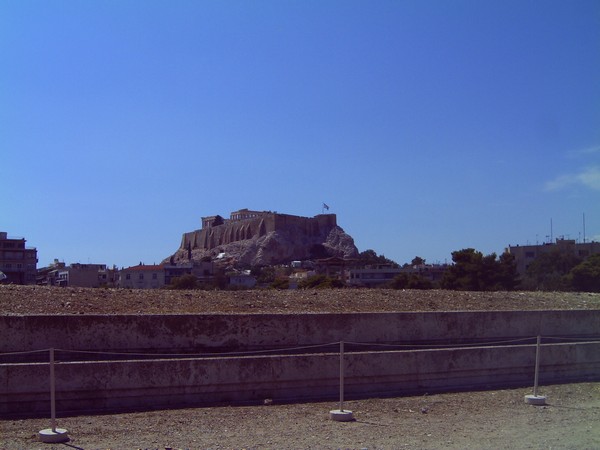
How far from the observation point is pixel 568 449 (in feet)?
26.3

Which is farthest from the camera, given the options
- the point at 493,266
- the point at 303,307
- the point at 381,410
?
the point at 493,266

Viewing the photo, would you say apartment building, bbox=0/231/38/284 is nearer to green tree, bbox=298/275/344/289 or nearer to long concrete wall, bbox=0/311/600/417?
green tree, bbox=298/275/344/289

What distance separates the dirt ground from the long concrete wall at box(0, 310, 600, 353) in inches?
82.7

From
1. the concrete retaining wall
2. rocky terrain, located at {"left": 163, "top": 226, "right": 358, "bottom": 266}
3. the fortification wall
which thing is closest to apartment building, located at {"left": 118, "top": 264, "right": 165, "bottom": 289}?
the concrete retaining wall

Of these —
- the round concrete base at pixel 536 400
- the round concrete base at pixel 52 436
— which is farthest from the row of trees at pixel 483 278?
the round concrete base at pixel 52 436

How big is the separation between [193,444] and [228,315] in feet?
14.5

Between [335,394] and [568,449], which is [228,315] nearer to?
[335,394]

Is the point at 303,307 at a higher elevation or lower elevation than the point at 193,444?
higher

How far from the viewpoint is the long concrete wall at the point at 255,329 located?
11.2m

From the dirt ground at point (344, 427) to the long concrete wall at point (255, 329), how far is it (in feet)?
6.89

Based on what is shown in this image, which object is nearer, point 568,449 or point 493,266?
point 568,449

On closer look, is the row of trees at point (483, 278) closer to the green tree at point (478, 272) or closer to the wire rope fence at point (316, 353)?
the green tree at point (478, 272)

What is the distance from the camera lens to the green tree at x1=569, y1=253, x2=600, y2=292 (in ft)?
130

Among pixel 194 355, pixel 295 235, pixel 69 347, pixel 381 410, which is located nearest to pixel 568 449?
pixel 381 410
